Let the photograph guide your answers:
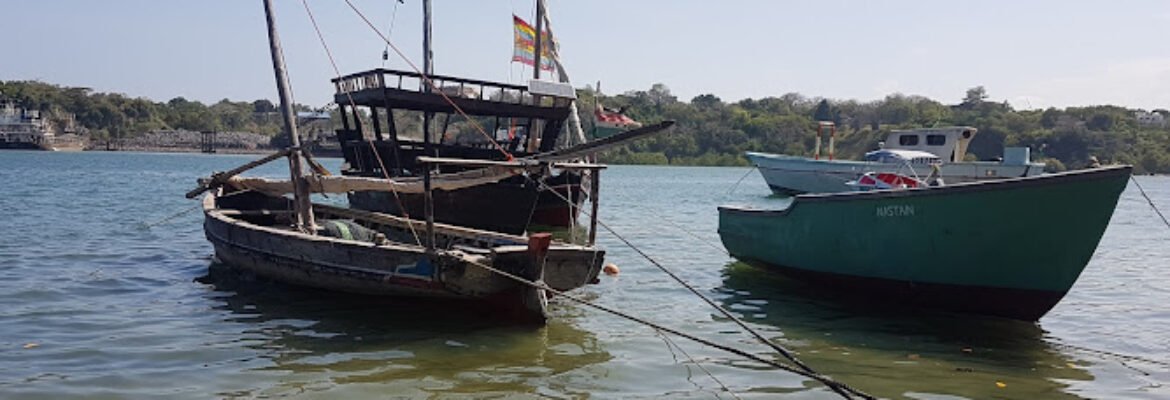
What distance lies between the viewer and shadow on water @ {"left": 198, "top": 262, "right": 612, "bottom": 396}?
7.95m

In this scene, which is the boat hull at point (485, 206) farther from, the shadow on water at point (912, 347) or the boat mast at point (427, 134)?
the shadow on water at point (912, 347)

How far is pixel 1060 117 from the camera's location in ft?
303

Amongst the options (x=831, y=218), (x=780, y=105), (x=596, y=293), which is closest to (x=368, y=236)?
(x=596, y=293)

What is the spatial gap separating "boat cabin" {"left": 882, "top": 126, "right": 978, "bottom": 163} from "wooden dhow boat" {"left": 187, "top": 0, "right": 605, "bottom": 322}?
27323 millimetres

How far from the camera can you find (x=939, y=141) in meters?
36.5

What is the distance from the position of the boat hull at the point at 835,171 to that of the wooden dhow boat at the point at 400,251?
19.4 metres

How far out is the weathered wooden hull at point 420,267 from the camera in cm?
954

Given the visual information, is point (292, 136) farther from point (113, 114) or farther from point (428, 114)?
point (113, 114)

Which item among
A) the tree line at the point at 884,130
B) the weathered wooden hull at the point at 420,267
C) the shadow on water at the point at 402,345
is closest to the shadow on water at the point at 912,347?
the shadow on water at the point at 402,345

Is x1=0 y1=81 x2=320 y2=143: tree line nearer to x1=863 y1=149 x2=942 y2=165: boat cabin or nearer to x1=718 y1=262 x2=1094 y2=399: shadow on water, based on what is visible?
x1=863 y1=149 x2=942 y2=165: boat cabin

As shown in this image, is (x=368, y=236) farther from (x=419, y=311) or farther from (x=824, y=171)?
(x=824, y=171)

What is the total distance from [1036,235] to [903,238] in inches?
57.9

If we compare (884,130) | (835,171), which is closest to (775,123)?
(884,130)

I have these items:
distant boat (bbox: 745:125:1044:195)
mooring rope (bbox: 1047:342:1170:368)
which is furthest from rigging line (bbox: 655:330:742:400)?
distant boat (bbox: 745:125:1044:195)
